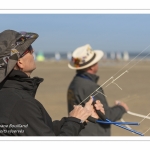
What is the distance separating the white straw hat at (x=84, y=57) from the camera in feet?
18.1

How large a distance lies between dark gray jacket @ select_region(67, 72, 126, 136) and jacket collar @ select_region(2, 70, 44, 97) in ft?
5.62

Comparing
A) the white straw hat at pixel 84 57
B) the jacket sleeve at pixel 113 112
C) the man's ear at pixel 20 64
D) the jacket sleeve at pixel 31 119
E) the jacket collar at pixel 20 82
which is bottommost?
the jacket sleeve at pixel 113 112

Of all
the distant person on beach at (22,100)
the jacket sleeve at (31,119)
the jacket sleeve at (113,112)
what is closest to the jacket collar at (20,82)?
the distant person on beach at (22,100)

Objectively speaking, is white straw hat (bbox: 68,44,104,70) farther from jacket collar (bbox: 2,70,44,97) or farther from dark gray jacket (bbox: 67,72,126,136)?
jacket collar (bbox: 2,70,44,97)

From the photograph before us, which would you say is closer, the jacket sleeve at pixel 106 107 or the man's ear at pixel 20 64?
the man's ear at pixel 20 64

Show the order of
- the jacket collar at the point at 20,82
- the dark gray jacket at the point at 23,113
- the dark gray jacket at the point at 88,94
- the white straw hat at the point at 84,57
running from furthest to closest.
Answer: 1. the white straw hat at the point at 84,57
2. the dark gray jacket at the point at 88,94
3. the jacket collar at the point at 20,82
4. the dark gray jacket at the point at 23,113

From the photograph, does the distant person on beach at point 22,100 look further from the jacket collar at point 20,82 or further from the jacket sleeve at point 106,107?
the jacket sleeve at point 106,107

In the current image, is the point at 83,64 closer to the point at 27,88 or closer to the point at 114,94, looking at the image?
the point at 27,88

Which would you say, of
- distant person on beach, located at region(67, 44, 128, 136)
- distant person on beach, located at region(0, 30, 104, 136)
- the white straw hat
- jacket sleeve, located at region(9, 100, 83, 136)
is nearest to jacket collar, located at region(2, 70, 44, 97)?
distant person on beach, located at region(0, 30, 104, 136)

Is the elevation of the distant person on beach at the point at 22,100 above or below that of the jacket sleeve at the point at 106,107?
above

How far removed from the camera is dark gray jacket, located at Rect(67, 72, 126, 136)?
4766 mm

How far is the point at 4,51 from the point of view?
10.1 feet
